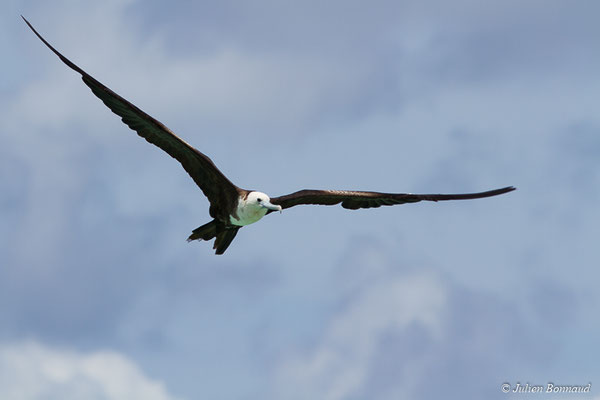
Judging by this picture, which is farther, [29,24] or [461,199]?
[461,199]

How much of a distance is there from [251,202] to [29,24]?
5.42 meters

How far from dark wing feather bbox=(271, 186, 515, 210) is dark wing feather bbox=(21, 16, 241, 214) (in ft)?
4.24

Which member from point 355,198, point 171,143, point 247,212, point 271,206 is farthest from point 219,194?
point 355,198

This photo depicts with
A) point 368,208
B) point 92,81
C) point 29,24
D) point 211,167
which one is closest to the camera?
point 29,24

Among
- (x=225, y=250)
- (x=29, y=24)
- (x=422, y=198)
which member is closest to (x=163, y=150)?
(x=225, y=250)

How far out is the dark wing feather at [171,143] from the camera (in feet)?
64.6

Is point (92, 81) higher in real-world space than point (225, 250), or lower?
higher

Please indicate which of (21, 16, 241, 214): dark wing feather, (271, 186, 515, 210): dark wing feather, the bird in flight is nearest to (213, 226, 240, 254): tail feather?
the bird in flight

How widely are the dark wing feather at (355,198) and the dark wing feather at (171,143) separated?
1.29 meters

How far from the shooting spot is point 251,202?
21.1 meters

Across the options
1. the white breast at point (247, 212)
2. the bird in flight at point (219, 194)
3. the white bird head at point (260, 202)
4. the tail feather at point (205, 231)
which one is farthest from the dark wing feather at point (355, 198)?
the tail feather at point (205, 231)

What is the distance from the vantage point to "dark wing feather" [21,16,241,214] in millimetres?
19688

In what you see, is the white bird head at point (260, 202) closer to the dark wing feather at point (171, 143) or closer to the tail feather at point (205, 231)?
the dark wing feather at point (171, 143)

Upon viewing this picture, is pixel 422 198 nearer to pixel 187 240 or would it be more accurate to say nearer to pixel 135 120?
pixel 187 240
